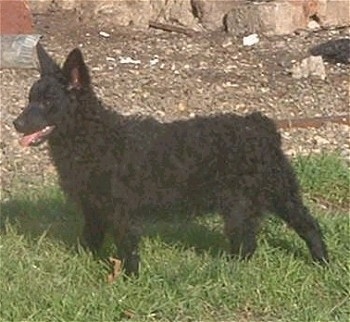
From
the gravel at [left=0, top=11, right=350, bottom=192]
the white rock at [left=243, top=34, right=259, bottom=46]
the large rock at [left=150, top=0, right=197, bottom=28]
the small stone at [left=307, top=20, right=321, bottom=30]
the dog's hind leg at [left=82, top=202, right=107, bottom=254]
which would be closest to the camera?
the dog's hind leg at [left=82, top=202, right=107, bottom=254]

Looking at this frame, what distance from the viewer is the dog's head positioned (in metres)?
5.82

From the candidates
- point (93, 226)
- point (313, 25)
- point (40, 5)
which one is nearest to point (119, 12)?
point (40, 5)

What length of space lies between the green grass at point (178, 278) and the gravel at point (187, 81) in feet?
5.31

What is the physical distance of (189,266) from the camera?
240 inches

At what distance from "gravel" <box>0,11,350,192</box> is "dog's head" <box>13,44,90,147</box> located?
7.12 ft

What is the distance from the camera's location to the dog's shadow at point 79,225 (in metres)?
6.52

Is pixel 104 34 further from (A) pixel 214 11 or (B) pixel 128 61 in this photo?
(A) pixel 214 11

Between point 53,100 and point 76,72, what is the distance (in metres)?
0.19

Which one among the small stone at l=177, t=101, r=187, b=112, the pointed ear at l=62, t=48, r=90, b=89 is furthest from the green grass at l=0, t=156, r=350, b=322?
the small stone at l=177, t=101, r=187, b=112

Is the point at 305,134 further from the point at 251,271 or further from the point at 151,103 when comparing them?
the point at 251,271

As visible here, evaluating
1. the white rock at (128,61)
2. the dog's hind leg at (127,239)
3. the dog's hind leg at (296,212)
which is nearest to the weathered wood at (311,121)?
the white rock at (128,61)

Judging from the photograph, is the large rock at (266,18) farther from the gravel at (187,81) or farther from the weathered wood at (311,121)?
the weathered wood at (311,121)

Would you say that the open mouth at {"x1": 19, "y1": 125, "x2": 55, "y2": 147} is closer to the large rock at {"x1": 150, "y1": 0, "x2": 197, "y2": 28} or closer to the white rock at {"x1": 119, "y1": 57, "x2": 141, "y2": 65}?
the white rock at {"x1": 119, "y1": 57, "x2": 141, "y2": 65}

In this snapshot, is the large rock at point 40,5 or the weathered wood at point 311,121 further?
the large rock at point 40,5
